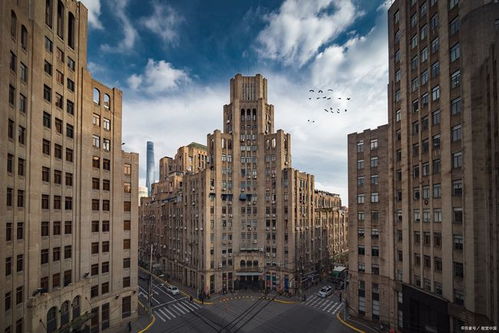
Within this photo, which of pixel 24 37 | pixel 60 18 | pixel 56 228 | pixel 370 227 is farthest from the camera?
pixel 370 227

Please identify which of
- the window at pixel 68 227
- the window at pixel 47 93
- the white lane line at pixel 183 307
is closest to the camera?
the window at pixel 47 93

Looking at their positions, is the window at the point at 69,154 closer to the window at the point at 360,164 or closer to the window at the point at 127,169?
the window at the point at 127,169

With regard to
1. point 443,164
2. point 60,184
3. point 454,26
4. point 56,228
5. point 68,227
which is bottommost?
point 68,227

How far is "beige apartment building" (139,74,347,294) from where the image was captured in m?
70.2

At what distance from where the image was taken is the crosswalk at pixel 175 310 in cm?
5362

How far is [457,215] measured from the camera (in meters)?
32.7

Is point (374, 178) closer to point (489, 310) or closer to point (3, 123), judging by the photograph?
point (489, 310)

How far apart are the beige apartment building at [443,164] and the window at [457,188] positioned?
13 centimetres

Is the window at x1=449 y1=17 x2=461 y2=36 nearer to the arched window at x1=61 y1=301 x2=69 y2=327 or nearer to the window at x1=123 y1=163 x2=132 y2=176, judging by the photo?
the window at x1=123 y1=163 x2=132 y2=176

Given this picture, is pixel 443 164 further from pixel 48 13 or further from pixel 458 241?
pixel 48 13

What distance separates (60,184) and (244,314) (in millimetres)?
42951

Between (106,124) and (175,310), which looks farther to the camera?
(175,310)

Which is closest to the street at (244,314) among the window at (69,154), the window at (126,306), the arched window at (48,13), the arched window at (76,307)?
the window at (126,306)

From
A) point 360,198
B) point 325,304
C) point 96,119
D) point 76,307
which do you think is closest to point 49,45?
point 96,119
